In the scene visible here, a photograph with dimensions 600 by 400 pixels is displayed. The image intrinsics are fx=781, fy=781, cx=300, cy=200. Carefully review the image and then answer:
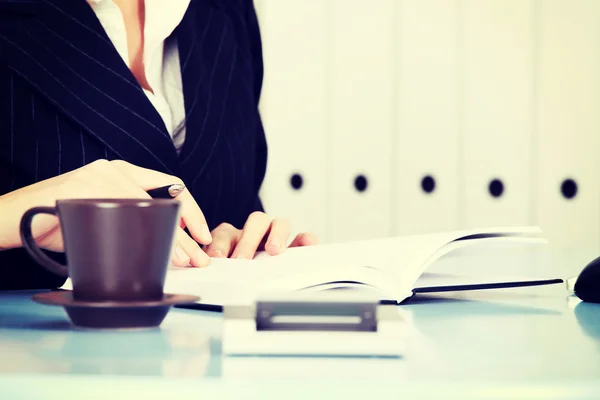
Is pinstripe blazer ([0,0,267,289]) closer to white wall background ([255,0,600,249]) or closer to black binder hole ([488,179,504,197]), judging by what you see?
white wall background ([255,0,600,249])

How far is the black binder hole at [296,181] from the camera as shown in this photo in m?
1.77

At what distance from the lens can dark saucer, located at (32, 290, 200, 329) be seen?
1.47 ft

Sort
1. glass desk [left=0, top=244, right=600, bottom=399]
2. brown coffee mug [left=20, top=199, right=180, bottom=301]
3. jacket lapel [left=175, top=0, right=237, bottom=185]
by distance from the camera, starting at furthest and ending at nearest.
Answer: jacket lapel [left=175, top=0, right=237, bottom=185]
brown coffee mug [left=20, top=199, right=180, bottom=301]
glass desk [left=0, top=244, right=600, bottom=399]

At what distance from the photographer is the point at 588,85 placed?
1718 mm

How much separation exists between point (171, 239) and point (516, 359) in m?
0.21

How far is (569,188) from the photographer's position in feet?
5.72

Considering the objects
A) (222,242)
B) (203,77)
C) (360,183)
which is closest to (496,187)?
(360,183)

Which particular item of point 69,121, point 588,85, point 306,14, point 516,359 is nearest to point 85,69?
point 69,121

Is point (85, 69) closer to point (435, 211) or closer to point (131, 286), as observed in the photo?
point (131, 286)

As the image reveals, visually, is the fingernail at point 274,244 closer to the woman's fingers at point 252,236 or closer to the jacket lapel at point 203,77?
the woman's fingers at point 252,236

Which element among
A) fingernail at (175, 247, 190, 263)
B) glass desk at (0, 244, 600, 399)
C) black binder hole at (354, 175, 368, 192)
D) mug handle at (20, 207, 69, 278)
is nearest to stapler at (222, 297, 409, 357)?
glass desk at (0, 244, 600, 399)

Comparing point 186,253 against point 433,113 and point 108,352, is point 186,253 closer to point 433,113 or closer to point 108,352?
point 108,352

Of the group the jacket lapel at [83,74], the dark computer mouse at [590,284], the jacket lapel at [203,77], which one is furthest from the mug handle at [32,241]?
the jacket lapel at [203,77]

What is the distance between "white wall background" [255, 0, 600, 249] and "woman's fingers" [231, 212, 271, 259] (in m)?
0.90
